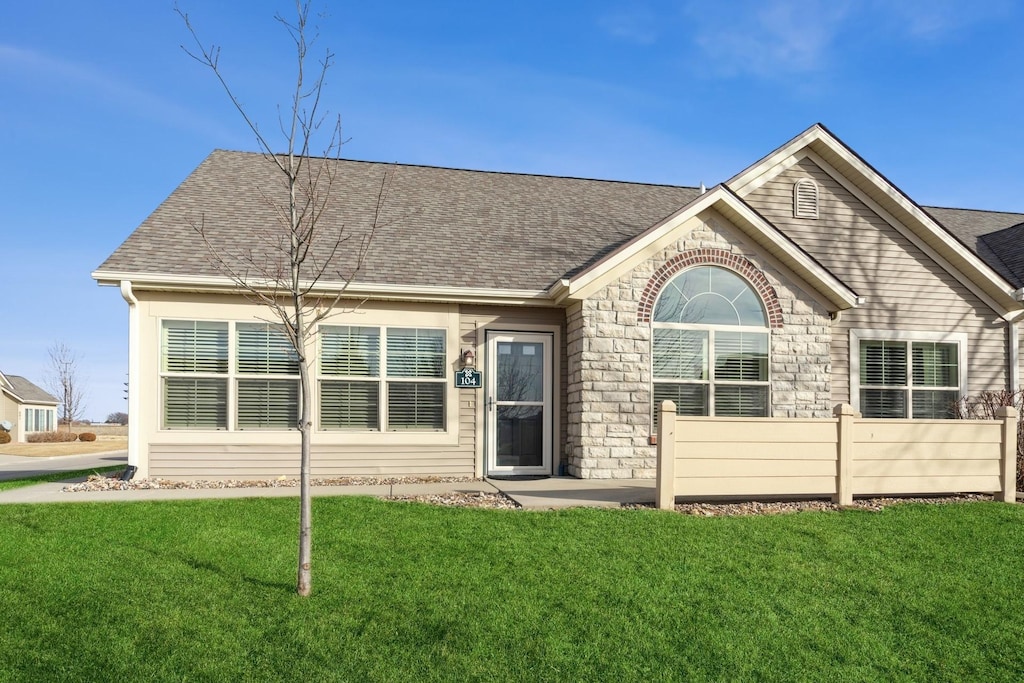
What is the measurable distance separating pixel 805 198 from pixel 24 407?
46663 millimetres

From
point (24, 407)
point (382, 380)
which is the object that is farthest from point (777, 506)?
point (24, 407)

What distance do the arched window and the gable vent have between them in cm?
250

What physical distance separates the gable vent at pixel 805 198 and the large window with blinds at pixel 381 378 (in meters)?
6.52

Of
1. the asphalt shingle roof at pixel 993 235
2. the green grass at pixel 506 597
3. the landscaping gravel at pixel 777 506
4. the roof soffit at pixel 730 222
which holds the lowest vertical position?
the green grass at pixel 506 597

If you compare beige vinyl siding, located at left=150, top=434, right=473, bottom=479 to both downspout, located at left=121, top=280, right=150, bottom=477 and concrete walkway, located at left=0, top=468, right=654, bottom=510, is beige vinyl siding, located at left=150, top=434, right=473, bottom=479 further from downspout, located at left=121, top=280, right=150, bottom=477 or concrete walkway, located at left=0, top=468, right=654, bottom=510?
concrete walkway, located at left=0, top=468, right=654, bottom=510

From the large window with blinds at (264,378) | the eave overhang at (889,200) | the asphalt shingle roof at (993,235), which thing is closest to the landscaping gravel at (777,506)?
the eave overhang at (889,200)

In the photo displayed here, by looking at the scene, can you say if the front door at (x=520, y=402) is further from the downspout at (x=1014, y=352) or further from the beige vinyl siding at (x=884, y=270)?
the downspout at (x=1014, y=352)

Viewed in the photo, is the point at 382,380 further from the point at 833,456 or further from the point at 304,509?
the point at 833,456

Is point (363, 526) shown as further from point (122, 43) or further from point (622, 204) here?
point (622, 204)

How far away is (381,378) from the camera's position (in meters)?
11.5

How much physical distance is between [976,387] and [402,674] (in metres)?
12.2

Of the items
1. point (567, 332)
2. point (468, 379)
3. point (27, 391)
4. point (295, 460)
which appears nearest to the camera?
point (295, 460)

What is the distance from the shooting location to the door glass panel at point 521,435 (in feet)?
39.1

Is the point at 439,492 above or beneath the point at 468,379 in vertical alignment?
beneath
